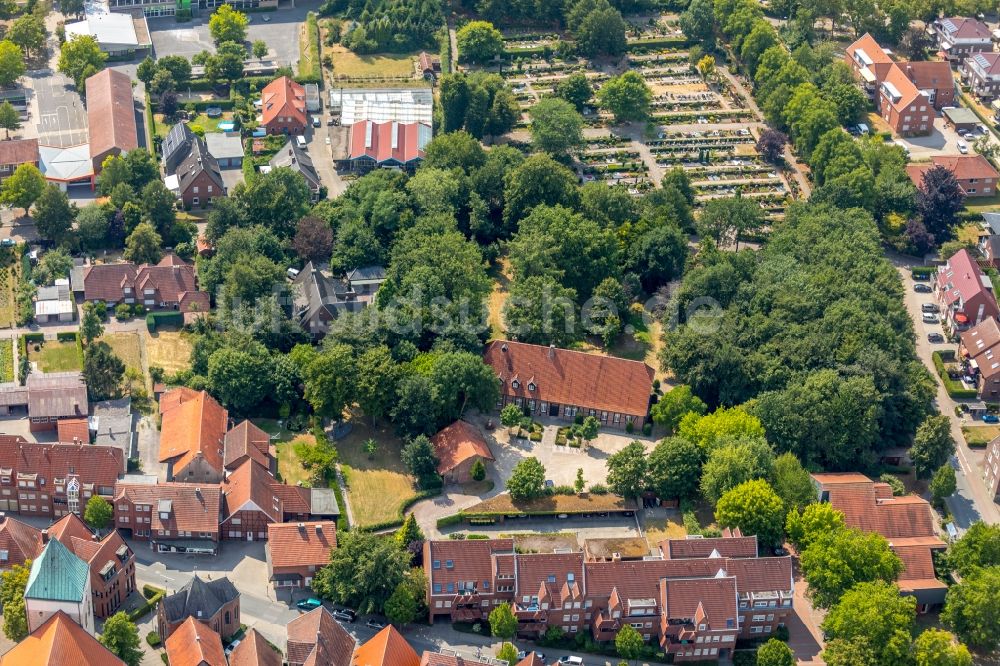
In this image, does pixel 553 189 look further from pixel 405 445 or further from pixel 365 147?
pixel 405 445

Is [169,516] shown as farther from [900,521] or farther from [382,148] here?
[382,148]

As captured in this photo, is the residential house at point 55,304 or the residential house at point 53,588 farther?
the residential house at point 55,304

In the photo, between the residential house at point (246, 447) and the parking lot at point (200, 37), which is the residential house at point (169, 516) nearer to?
the residential house at point (246, 447)

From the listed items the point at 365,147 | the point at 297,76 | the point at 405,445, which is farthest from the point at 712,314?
the point at 297,76

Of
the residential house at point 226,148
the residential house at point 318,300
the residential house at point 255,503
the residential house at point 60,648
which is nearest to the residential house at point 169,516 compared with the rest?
the residential house at point 255,503

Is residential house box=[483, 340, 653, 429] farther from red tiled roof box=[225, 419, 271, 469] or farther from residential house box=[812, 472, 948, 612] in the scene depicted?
red tiled roof box=[225, 419, 271, 469]

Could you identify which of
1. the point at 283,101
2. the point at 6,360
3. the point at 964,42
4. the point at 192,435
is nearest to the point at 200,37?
the point at 283,101
